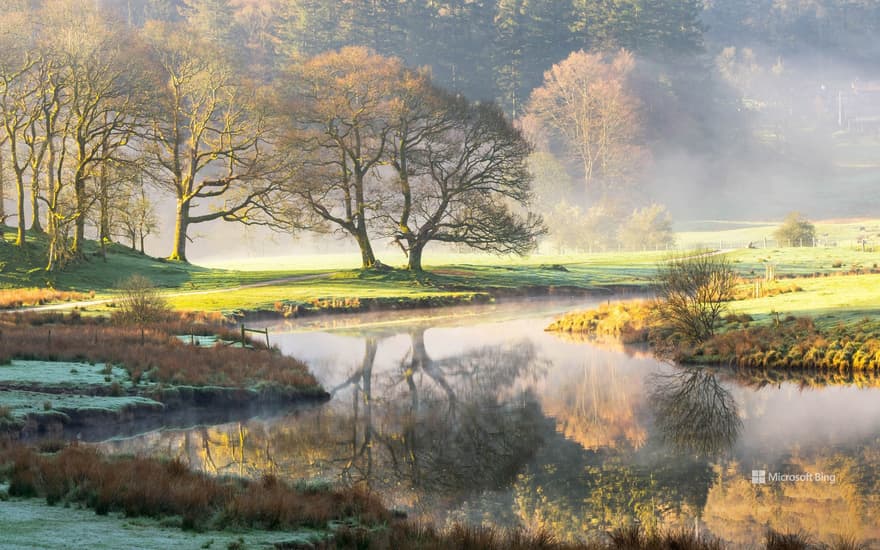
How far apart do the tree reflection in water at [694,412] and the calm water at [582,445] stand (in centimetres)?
5

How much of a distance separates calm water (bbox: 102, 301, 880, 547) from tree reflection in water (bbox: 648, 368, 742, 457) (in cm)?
5

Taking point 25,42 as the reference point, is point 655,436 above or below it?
below

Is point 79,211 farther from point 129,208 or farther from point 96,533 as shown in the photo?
point 96,533

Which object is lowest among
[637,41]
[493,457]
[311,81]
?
[493,457]

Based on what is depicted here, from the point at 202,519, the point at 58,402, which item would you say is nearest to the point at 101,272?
the point at 58,402

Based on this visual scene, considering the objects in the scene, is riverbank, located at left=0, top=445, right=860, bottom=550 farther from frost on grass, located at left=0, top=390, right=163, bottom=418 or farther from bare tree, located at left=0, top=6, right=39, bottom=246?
bare tree, located at left=0, top=6, right=39, bottom=246

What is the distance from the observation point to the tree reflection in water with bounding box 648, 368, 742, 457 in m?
22.0

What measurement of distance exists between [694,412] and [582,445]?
4.75 metres

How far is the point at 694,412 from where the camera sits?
25.3m

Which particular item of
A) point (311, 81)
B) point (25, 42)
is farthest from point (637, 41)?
point (25, 42)

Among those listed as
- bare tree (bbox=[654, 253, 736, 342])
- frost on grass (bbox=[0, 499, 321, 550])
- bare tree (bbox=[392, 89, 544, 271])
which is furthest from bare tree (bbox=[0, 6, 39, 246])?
frost on grass (bbox=[0, 499, 321, 550])

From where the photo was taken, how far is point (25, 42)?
57156 millimetres

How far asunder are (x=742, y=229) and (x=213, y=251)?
215ft

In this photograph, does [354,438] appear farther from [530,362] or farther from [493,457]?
[530,362]
